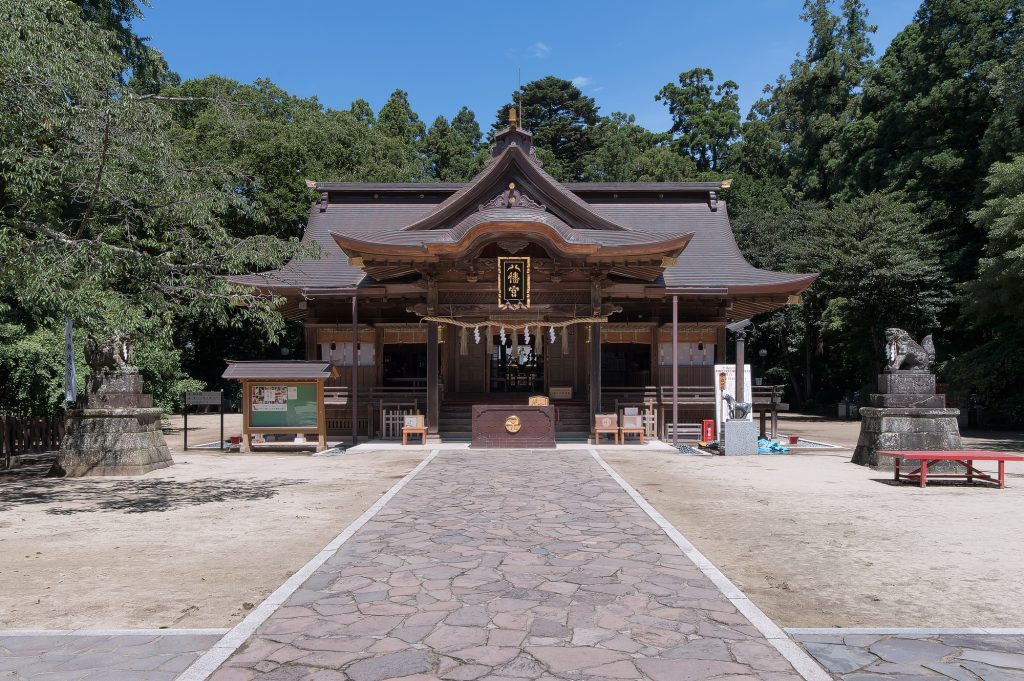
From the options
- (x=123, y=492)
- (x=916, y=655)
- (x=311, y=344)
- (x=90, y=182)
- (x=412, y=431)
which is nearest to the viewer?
(x=916, y=655)

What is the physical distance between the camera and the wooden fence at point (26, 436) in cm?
1323

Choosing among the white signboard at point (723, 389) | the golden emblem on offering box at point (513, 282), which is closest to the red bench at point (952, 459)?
the white signboard at point (723, 389)

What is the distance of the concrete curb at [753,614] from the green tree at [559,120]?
47.9 meters

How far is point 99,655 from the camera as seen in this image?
4.06m

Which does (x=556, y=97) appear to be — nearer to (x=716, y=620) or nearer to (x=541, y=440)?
(x=541, y=440)

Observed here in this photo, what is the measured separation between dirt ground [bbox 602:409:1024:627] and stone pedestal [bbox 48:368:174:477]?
28.6 feet

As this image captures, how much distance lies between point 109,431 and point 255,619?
935 cm

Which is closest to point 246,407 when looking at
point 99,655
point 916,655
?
point 99,655

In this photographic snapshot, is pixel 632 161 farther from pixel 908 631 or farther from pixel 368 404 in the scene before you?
pixel 908 631

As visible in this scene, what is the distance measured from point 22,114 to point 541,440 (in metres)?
11.7

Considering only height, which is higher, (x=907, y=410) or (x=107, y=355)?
(x=107, y=355)

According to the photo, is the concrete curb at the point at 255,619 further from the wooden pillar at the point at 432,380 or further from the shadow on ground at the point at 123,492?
the wooden pillar at the point at 432,380

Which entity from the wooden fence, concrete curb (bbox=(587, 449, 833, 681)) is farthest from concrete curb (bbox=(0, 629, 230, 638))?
the wooden fence

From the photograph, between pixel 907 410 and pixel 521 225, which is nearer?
pixel 907 410
